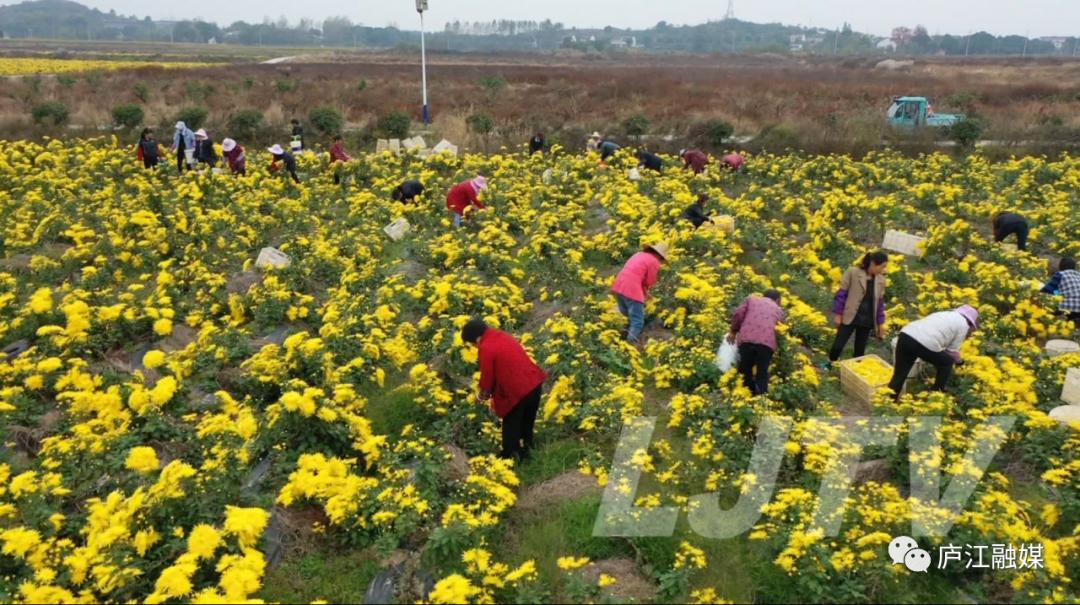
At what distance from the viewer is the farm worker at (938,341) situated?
20.9 ft

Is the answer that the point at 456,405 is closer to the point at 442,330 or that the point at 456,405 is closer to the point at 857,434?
the point at 442,330

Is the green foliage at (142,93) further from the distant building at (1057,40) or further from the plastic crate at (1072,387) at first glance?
the distant building at (1057,40)

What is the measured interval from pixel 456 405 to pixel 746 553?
283 cm

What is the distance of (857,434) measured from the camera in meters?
5.87

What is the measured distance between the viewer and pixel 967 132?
67.1 feet

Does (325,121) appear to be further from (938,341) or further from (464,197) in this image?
(938,341)

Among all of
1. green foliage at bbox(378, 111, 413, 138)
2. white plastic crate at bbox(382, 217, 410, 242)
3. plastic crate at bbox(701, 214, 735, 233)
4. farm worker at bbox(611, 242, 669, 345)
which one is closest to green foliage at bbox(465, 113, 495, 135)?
green foliage at bbox(378, 111, 413, 138)

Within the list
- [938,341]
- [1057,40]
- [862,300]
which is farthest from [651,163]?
[1057,40]

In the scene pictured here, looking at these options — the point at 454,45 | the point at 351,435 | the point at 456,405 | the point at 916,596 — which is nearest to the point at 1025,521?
the point at 916,596

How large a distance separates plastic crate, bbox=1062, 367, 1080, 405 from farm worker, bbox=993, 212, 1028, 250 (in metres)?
4.40

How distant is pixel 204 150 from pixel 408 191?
17.5ft

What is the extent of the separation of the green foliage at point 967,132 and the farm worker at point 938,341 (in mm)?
16743

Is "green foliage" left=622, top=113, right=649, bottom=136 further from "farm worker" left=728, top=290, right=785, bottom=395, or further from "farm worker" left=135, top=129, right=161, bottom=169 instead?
"farm worker" left=728, top=290, right=785, bottom=395

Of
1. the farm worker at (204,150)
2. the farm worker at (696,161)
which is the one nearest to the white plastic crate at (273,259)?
the farm worker at (204,150)
